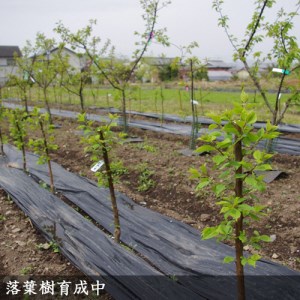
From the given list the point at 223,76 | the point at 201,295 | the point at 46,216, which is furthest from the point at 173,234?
the point at 223,76

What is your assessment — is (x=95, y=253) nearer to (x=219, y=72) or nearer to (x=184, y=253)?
(x=184, y=253)

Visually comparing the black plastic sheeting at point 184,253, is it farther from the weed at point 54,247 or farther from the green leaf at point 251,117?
the green leaf at point 251,117

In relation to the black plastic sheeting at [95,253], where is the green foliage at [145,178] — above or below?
above

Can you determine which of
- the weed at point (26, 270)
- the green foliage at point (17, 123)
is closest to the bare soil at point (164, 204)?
the weed at point (26, 270)

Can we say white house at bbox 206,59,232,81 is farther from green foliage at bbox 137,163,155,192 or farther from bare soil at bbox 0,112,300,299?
green foliage at bbox 137,163,155,192

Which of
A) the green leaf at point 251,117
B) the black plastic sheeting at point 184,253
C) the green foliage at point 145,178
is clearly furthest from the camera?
the green foliage at point 145,178

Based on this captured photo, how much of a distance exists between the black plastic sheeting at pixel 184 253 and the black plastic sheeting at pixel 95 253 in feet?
0.56

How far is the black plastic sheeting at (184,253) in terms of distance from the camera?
2.41m

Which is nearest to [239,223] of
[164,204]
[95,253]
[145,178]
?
[95,253]

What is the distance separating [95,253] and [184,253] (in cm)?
76

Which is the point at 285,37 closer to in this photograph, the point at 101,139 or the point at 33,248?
the point at 101,139

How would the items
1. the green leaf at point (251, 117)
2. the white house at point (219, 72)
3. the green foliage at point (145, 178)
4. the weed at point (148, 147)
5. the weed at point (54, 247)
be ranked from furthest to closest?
the white house at point (219, 72)
the weed at point (148, 147)
the green foliage at point (145, 178)
the weed at point (54, 247)
the green leaf at point (251, 117)

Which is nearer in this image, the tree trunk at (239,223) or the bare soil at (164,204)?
the tree trunk at (239,223)

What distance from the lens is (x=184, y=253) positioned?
9.49 feet
